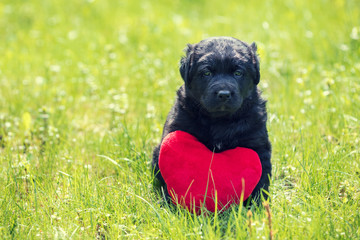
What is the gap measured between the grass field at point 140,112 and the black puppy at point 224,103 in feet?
1.31

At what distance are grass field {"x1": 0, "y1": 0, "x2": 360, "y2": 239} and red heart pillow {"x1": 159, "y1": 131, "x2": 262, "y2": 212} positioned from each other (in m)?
0.13

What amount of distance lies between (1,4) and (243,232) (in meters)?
6.83

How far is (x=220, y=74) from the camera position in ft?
9.95

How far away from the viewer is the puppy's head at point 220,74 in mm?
2906

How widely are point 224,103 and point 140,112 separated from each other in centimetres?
186

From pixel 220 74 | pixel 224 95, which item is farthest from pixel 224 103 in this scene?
pixel 220 74

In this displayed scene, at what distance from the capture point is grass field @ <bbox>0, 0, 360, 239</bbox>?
108 inches

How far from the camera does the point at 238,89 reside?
297 cm

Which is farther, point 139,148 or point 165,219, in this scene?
point 139,148

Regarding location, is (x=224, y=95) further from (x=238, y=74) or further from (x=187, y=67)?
(x=187, y=67)

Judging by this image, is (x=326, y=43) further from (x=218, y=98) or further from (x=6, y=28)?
(x=6, y=28)

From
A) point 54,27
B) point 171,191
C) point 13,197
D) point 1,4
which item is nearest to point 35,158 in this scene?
point 13,197

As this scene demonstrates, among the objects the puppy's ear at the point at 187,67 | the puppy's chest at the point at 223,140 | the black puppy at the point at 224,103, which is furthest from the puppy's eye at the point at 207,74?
the puppy's chest at the point at 223,140

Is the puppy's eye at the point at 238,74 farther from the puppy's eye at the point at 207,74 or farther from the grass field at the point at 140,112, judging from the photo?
the grass field at the point at 140,112
